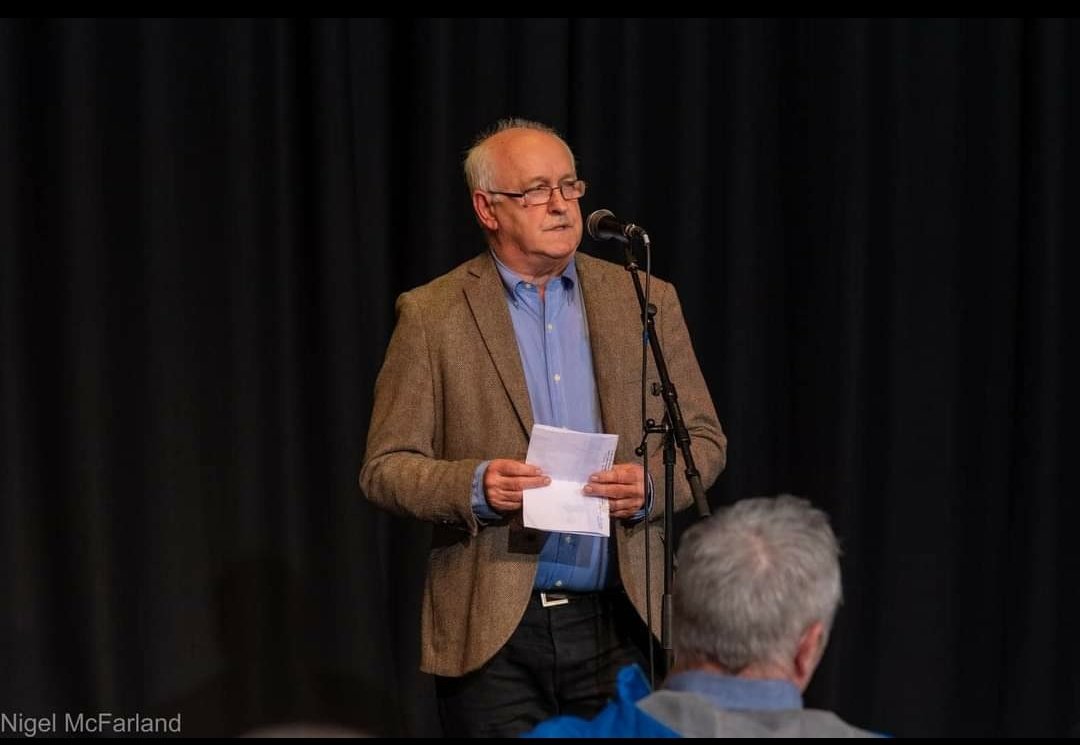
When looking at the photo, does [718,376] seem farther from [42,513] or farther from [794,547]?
[794,547]

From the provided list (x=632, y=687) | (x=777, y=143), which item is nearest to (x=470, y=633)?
(x=632, y=687)

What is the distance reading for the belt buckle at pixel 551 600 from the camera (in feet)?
10.4

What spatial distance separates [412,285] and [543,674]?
183cm

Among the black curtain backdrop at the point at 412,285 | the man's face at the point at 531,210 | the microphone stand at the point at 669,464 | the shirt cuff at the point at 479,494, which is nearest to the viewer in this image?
the microphone stand at the point at 669,464

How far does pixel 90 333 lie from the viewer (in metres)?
4.52

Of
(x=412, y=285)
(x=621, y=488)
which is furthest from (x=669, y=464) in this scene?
(x=412, y=285)

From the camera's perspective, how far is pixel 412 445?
3195 millimetres

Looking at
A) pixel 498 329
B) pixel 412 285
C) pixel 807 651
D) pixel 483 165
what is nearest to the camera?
pixel 807 651

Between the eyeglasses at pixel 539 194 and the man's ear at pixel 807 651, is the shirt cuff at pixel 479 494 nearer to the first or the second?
the eyeglasses at pixel 539 194

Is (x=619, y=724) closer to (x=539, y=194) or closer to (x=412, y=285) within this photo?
(x=539, y=194)

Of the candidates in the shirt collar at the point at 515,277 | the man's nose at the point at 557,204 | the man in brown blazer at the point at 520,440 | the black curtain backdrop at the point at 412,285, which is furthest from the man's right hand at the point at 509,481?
the black curtain backdrop at the point at 412,285

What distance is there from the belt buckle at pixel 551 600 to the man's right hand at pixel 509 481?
26 centimetres

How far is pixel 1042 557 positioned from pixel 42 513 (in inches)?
132

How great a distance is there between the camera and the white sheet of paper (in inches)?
118
